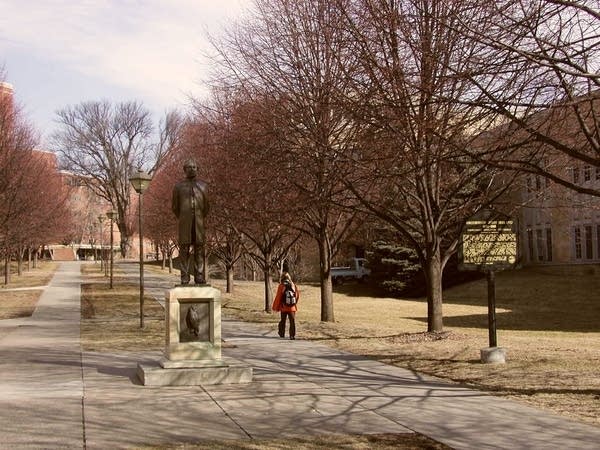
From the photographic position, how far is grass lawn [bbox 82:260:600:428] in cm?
1039

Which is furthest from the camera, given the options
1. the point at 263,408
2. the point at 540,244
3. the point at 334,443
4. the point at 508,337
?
the point at 540,244

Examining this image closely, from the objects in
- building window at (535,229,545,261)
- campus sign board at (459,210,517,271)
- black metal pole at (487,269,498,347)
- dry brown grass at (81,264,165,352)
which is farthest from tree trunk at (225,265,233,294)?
building window at (535,229,545,261)

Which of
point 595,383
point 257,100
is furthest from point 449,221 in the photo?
point 595,383

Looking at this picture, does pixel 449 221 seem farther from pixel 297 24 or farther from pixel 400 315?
pixel 400 315

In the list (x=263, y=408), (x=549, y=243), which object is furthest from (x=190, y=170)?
(x=549, y=243)

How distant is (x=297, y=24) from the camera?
18312 mm

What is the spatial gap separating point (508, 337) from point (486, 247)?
613cm

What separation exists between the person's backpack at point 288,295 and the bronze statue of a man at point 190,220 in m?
5.13

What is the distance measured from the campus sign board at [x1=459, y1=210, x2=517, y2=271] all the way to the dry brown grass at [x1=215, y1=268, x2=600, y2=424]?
169cm

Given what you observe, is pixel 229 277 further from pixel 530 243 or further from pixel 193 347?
pixel 530 243

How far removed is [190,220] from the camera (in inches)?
460

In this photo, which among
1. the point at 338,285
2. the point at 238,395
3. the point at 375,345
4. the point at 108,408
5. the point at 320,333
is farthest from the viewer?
the point at 338,285

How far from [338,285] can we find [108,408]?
150 ft

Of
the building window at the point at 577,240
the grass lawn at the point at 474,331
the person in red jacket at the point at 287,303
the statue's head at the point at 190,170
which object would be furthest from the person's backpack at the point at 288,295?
the building window at the point at 577,240
